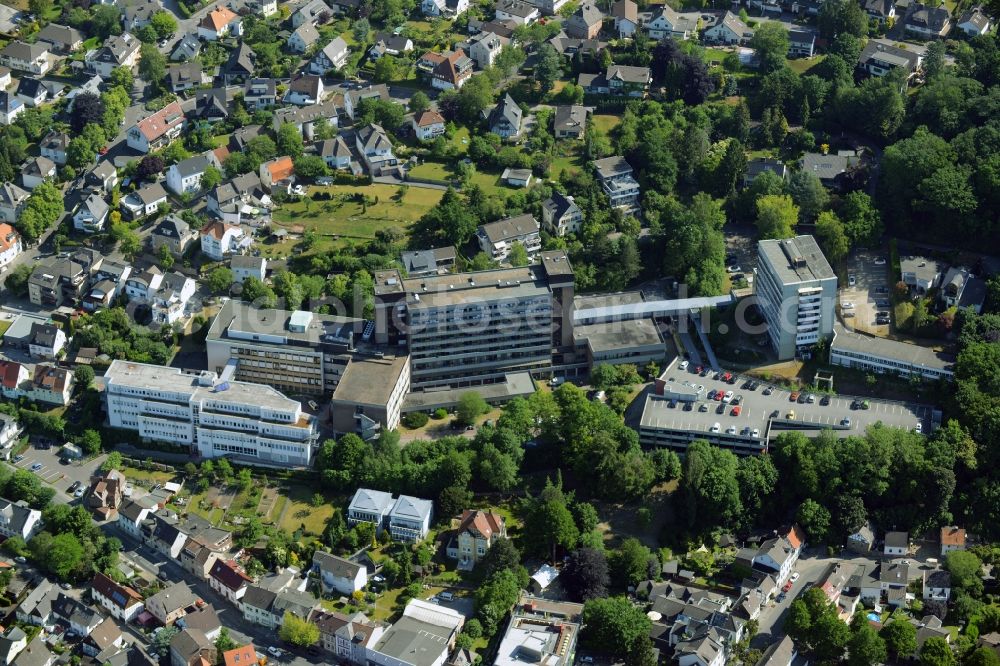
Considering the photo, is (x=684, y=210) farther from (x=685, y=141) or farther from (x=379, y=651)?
(x=379, y=651)

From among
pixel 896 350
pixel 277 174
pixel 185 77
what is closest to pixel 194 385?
pixel 277 174

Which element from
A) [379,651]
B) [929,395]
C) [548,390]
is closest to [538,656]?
[379,651]

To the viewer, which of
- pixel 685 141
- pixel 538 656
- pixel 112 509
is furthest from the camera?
pixel 685 141

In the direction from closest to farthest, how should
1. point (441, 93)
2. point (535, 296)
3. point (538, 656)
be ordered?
point (538, 656) < point (535, 296) < point (441, 93)

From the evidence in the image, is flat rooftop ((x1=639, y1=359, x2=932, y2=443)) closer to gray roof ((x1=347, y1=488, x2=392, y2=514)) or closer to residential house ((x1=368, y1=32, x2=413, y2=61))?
gray roof ((x1=347, y1=488, x2=392, y2=514))

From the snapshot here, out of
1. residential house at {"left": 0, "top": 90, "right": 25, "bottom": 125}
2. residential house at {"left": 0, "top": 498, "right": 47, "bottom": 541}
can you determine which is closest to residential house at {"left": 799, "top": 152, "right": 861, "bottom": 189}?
residential house at {"left": 0, "top": 498, "right": 47, "bottom": 541}

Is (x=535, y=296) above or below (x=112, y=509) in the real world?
above
